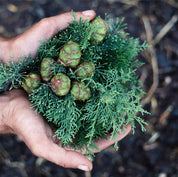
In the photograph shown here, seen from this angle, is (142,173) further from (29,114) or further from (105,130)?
(29,114)

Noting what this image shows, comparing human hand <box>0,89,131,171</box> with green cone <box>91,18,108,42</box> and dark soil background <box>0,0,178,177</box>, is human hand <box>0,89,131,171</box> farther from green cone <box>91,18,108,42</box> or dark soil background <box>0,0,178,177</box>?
dark soil background <box>0,0,178,177</box>

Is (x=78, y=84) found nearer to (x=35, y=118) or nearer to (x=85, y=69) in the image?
(x=85, y=69)

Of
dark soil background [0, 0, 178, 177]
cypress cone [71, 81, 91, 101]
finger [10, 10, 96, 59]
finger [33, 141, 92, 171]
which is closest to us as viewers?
finger [33, 141, 92, 171]

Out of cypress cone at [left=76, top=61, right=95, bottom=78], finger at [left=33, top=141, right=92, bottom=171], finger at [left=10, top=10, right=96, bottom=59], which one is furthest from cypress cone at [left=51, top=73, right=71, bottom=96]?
finger at [left=10, top=10, right=96, bottom=59]

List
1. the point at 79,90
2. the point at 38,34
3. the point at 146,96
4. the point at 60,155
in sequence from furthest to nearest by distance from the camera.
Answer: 1. the point at 146,96
2. the point at 38,34
3. the point at 79,90
4. the point at 60,155

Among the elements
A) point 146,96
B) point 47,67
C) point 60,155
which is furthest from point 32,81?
point 146,96

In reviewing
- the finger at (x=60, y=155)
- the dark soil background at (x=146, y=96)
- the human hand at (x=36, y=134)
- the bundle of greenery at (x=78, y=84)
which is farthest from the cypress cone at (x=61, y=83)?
the dark soil background at (x=146, y=96)

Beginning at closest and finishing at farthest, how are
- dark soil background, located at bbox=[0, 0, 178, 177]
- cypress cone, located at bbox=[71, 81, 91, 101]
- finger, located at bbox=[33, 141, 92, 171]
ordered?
finger, located at bbox=[33, 141, 92, 171] < cypress cone, located at bbox=[71, 81, 91, 101] < dark soil background, located at bbox=[0, 0, 178, 177]

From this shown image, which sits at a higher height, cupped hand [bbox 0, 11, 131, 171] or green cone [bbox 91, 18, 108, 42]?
green cone [bbox 91, 18, 108, 42]
